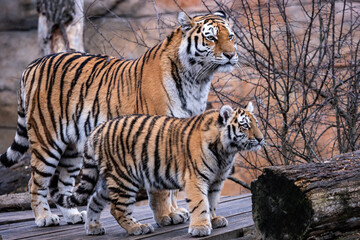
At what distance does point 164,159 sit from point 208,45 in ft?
3.94

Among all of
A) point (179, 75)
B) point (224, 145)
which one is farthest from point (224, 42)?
point (224, 145)

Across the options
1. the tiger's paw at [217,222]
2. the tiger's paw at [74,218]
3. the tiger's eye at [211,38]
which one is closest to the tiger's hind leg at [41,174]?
the tiger's paw at [74,218]

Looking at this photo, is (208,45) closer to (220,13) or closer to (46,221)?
(220,13)

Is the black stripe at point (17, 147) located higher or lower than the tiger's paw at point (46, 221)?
higher

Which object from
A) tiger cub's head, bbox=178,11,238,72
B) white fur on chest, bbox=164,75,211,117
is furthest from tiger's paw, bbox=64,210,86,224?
tiger cub's head, bbox=178,11,238,72

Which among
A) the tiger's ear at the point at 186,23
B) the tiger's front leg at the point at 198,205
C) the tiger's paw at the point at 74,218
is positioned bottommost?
the tiger's paw at the point at 74,218

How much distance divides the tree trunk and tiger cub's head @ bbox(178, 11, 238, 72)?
4.95m

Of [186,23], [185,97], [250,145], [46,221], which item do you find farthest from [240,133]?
[46,221]

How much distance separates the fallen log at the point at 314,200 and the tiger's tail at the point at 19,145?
2843 mm

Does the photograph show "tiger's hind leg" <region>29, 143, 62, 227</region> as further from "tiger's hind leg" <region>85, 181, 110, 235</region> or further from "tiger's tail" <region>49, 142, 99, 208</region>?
"tiger's hind leg" <region>85, 181, 110, 235</region>

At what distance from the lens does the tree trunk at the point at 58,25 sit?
31.2ft

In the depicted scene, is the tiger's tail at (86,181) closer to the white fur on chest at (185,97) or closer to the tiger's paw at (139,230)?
the tiger's paw at (139,230)

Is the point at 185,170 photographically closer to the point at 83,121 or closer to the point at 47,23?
the point at 83,121

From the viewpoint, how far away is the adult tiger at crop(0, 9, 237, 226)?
484cm
